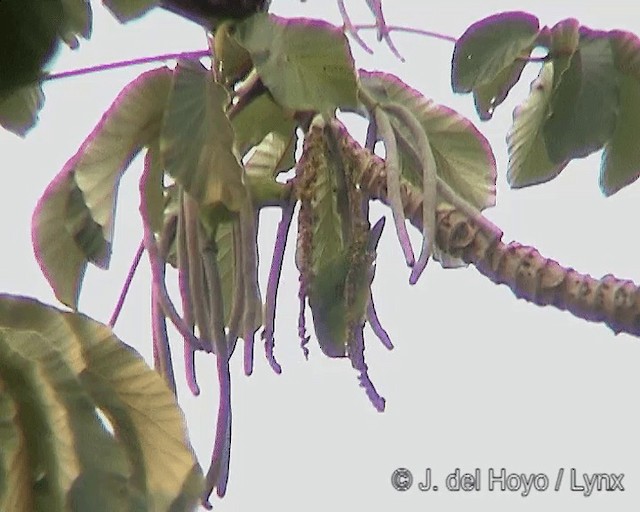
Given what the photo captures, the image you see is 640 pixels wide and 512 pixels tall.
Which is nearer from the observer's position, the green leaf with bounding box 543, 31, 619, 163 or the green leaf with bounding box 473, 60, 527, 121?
the green leaf with bounding box 543, 31, 619, 163

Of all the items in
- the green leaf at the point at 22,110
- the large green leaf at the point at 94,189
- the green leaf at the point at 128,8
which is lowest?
the large green leaf at the point at 94,189

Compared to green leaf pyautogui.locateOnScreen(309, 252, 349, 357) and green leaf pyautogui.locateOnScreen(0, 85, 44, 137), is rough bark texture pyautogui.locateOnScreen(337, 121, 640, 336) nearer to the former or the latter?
green leaf pyautogui.locateOnScreen(309, 252, 349, 357)

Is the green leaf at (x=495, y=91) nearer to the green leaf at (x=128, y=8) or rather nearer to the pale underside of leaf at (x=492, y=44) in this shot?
the pale underside of leaf at (x=492, y=44)

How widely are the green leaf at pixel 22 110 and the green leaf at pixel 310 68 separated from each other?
7.3 inches

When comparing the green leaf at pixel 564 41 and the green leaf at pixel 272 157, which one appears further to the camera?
the green leaf at pixel 272 157

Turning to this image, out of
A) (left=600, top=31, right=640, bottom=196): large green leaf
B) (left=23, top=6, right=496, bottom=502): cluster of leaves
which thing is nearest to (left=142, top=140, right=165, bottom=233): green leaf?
(left=23, top=6, right=496, bottom=502): cluster of leaves

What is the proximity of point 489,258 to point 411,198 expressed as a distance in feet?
0.24

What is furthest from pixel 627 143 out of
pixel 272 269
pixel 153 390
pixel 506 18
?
pixel 153 390

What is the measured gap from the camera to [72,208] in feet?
2.31

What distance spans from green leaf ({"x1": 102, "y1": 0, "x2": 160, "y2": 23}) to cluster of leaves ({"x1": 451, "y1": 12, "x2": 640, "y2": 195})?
0.22 metres

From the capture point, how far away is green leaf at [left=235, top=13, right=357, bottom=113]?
2.21 feet

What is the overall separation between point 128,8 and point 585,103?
1.04 feet

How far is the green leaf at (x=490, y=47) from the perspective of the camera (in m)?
0.71

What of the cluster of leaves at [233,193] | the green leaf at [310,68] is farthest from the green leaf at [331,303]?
the green leaf at [310,68]
